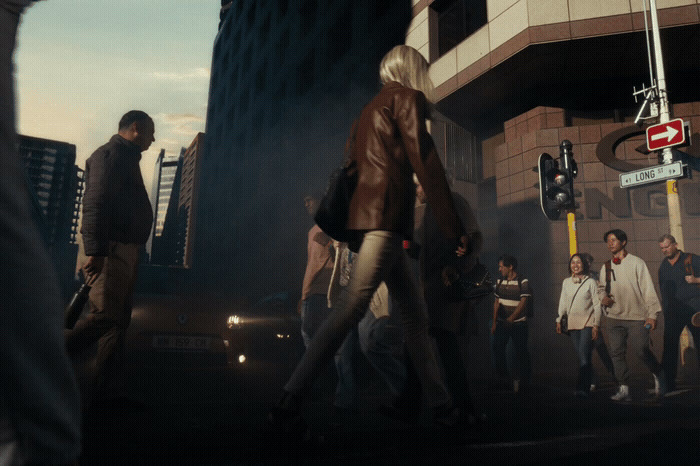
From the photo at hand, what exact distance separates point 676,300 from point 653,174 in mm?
4102

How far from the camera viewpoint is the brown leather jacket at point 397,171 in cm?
268

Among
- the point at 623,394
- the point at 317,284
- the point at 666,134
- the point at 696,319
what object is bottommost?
the point at 623,394

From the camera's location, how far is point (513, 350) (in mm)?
6699

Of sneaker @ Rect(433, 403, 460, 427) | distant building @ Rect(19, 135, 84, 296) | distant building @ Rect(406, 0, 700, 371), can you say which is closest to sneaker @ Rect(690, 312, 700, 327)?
sneaker @ Rect(433, 403, 460, 427)

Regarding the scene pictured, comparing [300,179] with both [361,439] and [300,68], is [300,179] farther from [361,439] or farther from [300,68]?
[361,439]

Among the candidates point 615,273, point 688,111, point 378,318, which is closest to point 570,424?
point 378,318

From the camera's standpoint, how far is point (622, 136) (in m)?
11.0

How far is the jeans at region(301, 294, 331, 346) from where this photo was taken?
4718 millimetres

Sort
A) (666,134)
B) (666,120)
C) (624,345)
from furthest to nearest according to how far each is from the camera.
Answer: (666,120) → (666,134) → (624,345)

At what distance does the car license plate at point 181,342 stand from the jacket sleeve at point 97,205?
1743 mm

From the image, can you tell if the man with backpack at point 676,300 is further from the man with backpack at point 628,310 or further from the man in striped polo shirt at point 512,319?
the man in striped polo shirt at point 512,319

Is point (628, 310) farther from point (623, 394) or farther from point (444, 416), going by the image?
point (444, 416)

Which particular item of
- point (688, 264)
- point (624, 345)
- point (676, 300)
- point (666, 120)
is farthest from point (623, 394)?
point (666, 120)

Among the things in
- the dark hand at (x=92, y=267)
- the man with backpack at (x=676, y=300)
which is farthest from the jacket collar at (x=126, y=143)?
the man with backpack at (x=676, y=300)
